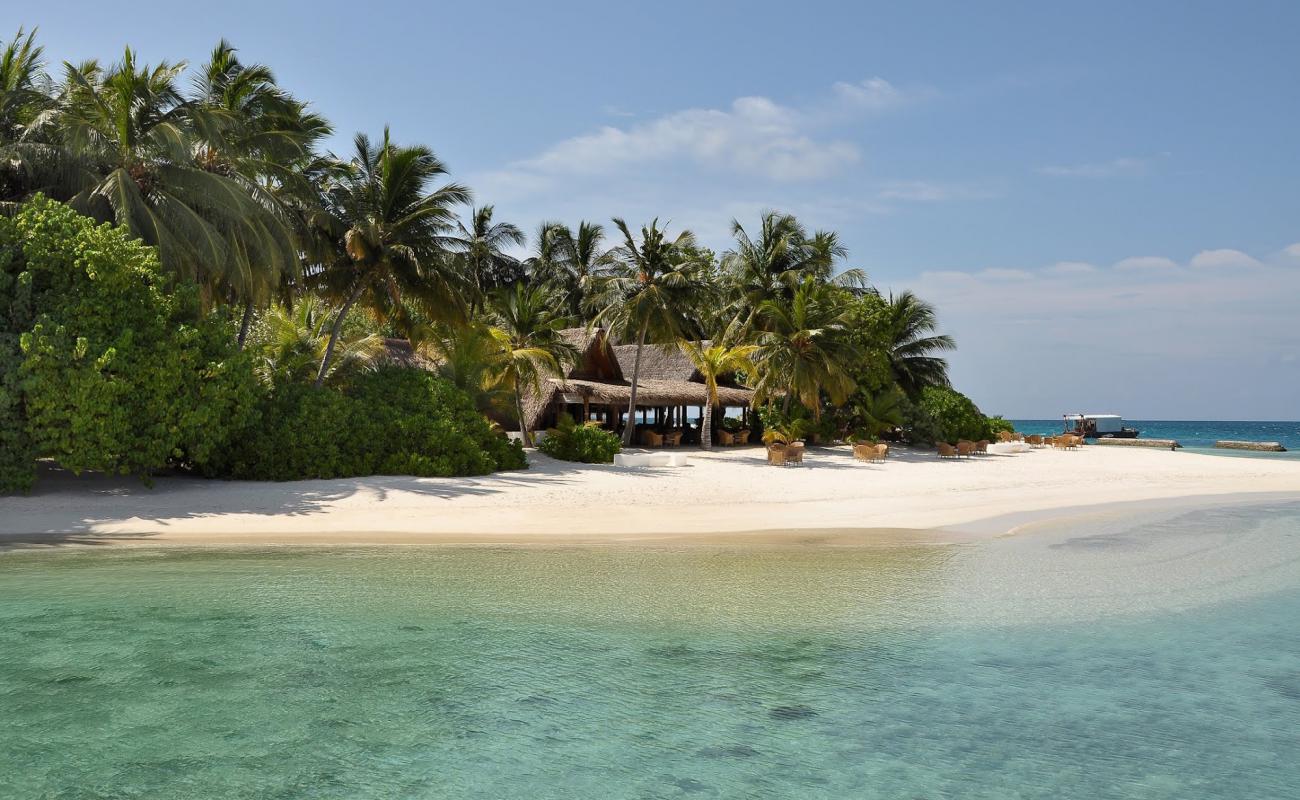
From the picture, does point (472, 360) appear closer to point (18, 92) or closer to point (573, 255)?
point (18, 92)

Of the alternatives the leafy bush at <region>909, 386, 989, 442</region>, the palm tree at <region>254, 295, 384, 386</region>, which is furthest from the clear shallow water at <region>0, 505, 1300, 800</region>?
the leafy bush at <region>909, 386, 989, 442</region>

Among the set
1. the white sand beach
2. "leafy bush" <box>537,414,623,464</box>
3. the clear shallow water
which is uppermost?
"leafy bush" <box>537,414,623,464</box>

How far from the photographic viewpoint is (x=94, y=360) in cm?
1203

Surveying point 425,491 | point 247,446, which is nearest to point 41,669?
point 425,491

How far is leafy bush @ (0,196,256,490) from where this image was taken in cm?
1193

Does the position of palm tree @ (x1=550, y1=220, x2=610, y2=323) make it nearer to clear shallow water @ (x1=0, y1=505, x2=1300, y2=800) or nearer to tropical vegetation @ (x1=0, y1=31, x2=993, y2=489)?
tropical vegetation @ (x1=0, y1=31, x2=993, y2=489)

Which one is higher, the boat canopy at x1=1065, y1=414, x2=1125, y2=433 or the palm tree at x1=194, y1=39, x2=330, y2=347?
the palm tree at x1=194, y1=39, x2=330, y2=347

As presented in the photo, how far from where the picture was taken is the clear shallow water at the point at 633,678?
4.52m

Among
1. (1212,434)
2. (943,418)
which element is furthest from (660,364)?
(1212,434)

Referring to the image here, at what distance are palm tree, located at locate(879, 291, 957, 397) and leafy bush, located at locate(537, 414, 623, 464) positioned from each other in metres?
14.2

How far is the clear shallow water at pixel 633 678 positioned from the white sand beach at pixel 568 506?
1.59 m

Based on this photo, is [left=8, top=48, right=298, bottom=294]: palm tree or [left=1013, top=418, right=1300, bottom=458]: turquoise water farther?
[left=1013, top=418, right=1300, bottom=458]: turquoise water

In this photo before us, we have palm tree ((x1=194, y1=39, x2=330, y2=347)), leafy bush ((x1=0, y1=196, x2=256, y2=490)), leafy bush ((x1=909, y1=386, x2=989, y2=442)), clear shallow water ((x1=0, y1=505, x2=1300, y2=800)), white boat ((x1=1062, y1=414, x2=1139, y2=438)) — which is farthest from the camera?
white boat ((x1=1062, y1=414, x2=1139, y2=438))

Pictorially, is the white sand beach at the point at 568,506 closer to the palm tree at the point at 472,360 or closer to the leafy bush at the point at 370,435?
the leafy bush at the point at 370,435
